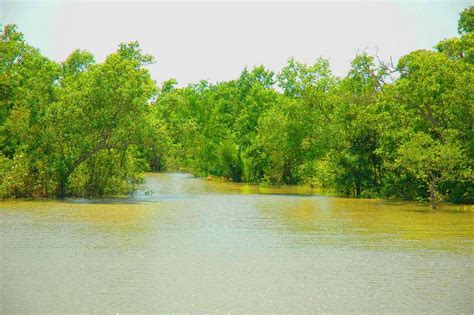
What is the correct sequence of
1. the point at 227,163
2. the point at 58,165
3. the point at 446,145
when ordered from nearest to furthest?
the point at 446,145 < the point at 58,165 < the point at 227,163

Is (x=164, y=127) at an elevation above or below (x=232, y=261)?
above

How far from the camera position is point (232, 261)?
566 inches

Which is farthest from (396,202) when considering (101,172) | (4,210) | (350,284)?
(350,284)

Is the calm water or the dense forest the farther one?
the dense forest

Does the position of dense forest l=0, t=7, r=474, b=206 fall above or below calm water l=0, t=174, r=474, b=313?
above

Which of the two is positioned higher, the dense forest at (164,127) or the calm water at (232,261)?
the dense forest at (164,127)

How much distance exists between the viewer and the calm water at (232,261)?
35.1 ft

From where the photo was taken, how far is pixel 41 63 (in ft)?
111

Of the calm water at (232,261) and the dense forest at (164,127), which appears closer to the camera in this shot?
the calm water at (232,261)

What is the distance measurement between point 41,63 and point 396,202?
1919 centimetres

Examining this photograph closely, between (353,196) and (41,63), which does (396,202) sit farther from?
(41,63)

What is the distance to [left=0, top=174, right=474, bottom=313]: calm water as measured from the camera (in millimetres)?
10688

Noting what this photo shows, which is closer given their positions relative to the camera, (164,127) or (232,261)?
(232,261)

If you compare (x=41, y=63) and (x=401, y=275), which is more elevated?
(x=41, y=63)
